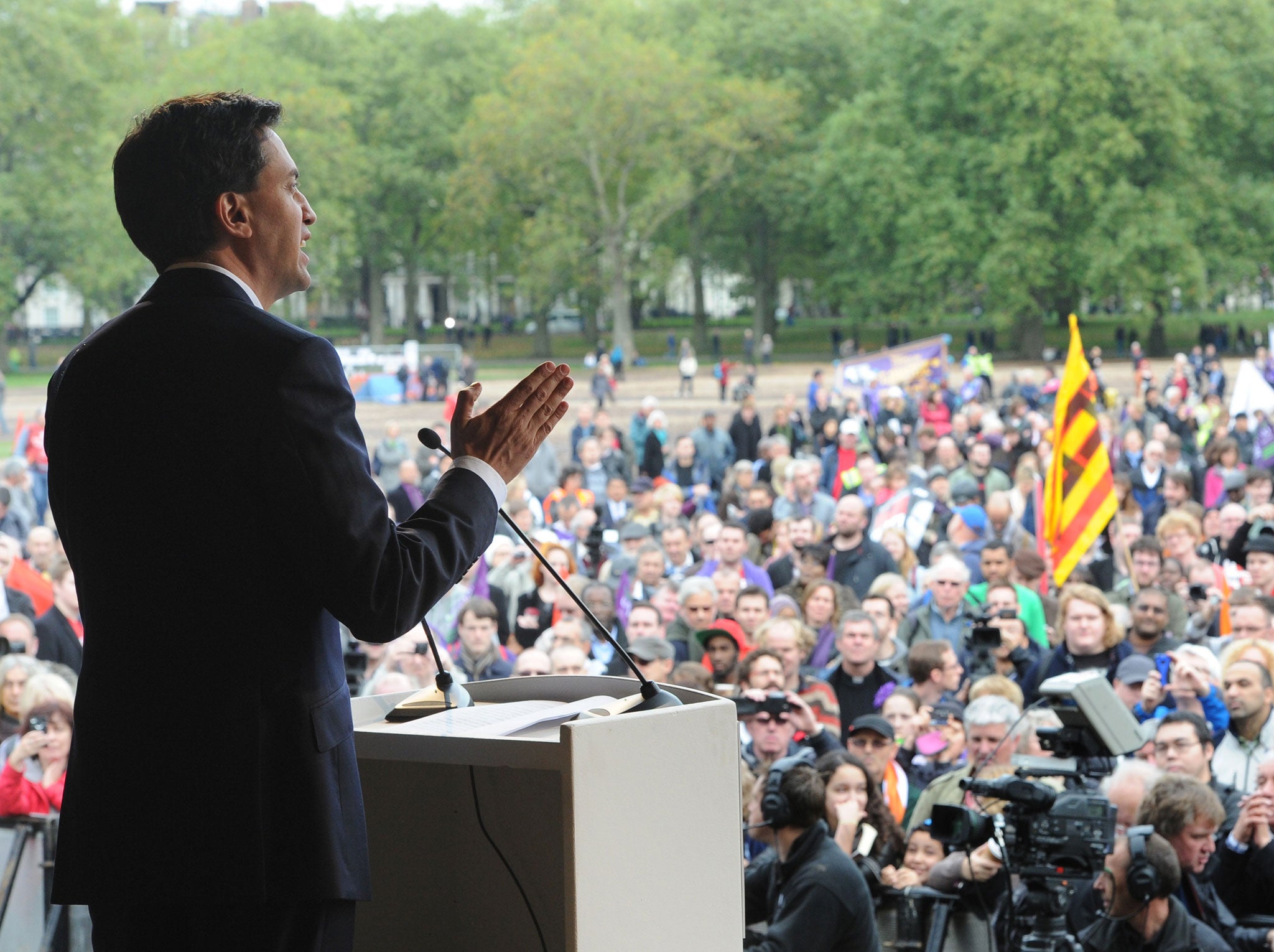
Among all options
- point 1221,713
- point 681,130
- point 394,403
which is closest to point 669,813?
point 1221,713

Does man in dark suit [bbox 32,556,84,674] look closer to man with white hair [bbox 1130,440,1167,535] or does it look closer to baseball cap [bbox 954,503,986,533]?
baseball cap [bbox 954,503,986,533]

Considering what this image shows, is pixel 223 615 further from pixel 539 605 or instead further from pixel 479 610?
pixel 539 605

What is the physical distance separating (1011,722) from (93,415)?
4919 millimetres

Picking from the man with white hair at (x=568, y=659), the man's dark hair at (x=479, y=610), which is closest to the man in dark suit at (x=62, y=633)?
the man's dark hair at (x=479, y=610)

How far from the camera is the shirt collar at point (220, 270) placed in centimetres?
193

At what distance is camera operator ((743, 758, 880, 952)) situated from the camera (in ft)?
15.1

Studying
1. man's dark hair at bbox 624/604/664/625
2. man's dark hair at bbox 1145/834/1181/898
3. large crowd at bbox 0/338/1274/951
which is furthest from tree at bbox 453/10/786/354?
man's dark hair at bbox 1145/834/1181/898

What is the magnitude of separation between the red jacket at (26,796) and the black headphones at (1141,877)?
3.55 metres

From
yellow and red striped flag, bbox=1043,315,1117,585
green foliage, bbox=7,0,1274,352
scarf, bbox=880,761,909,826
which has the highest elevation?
green foliage, bbox=7,0,1274,352

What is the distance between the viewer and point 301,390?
1.78m

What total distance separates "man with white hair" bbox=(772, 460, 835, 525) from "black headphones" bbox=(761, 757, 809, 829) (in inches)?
315

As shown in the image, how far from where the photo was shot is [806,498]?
13109 mm

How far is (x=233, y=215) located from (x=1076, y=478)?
30.9ft

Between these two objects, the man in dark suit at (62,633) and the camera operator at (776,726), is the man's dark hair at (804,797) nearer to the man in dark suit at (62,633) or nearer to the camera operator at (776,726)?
the camera operator at (776,726)
